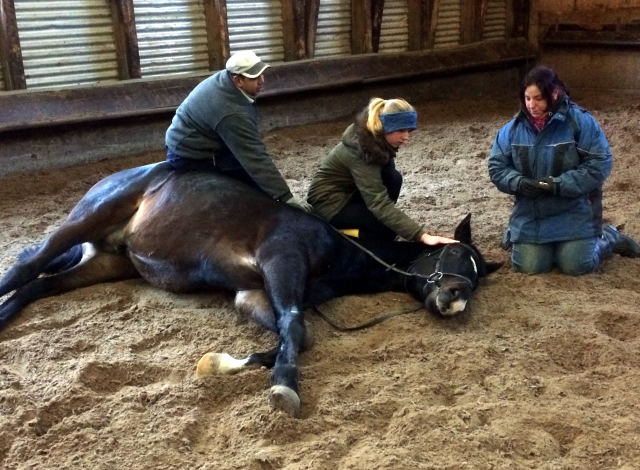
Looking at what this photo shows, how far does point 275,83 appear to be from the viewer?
27.2ft

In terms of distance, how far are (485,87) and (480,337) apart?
820 centimetres

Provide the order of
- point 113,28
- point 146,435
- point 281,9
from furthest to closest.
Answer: point 281,9 → point 113,28 → point 146,435

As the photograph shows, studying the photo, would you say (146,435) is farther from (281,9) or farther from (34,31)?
(281,9)

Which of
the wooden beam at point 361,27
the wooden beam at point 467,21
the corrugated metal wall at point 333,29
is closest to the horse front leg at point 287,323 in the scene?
the corrugated metal wall at point 333,29

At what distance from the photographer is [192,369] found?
3.21m

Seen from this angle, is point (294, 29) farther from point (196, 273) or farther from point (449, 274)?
point (449, 274)

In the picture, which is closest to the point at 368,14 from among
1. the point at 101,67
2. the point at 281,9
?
the point at 281,9

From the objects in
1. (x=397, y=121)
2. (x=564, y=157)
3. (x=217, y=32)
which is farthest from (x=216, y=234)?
(x=217, y=32)

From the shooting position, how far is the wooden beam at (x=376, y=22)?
9688mm

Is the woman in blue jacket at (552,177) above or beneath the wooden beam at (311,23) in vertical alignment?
beneath

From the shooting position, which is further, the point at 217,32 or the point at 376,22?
the point at 376,22

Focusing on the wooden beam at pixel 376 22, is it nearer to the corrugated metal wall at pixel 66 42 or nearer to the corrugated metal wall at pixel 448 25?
the corrugated metal wall at pixel 448 25

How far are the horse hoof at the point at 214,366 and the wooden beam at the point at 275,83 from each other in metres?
4.11

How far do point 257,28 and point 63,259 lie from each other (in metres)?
5.20
